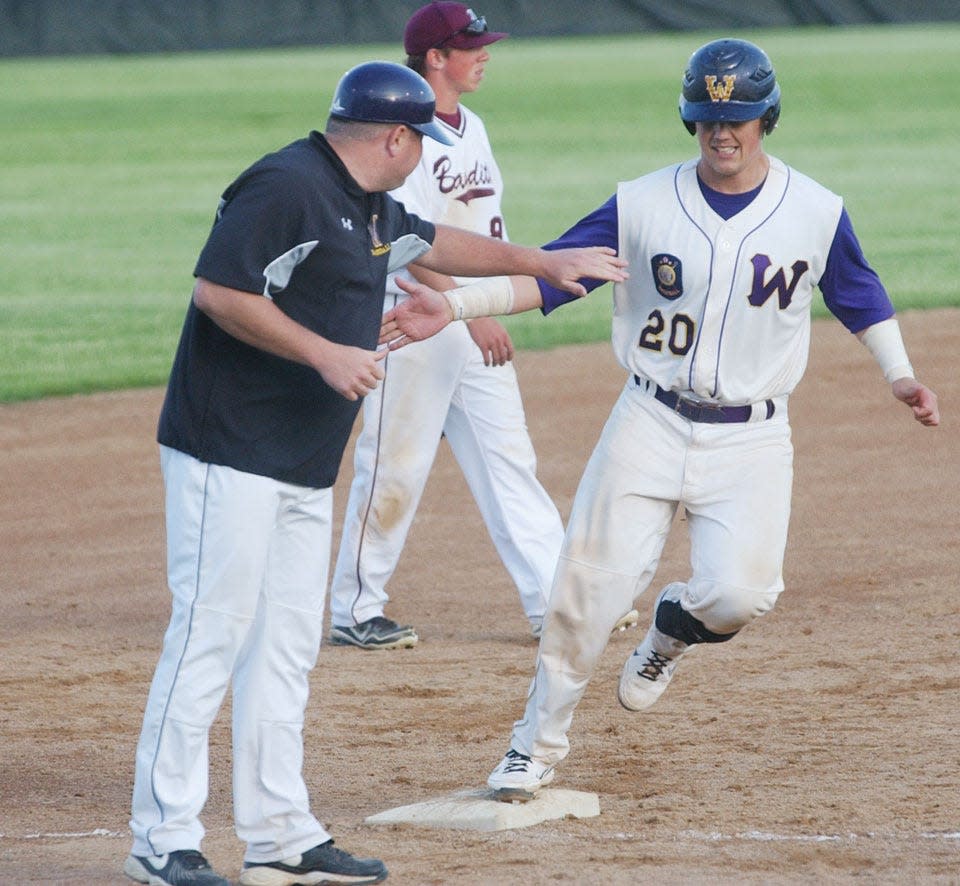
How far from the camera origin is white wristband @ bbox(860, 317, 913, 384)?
504 centimetres

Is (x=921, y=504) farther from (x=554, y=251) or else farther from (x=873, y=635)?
(x=554, y=251)

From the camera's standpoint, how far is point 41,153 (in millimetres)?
25219

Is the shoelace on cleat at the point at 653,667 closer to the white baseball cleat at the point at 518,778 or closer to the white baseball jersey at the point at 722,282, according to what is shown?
the white baseball cleat at the point at 518,778

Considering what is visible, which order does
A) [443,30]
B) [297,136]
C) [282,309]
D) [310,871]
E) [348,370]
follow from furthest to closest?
1. [297,136]
2. [443,30]
3. [310,871]
4. [282,309]
5. [348,370]

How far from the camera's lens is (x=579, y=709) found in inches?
232

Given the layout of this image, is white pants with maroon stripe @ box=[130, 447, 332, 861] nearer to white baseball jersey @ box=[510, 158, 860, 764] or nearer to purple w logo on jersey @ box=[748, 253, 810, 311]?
white baseball jersey @ box=[510, 158, 860, 764]

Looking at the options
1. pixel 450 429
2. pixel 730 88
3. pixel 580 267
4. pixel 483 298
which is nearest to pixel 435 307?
pixel 483 298

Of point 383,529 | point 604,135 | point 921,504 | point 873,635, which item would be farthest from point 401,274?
point 604,135

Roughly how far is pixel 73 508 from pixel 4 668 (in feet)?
8.40

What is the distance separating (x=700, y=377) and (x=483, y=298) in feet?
2.25

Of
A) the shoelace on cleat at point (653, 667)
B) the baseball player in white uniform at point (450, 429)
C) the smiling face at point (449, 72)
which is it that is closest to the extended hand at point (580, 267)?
the shoelace on cleat at point (653, 667)

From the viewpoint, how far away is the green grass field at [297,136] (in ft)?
45.2

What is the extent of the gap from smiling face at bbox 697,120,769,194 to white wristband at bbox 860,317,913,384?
0.59 meters

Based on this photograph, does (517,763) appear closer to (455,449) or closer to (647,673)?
(647,673)
